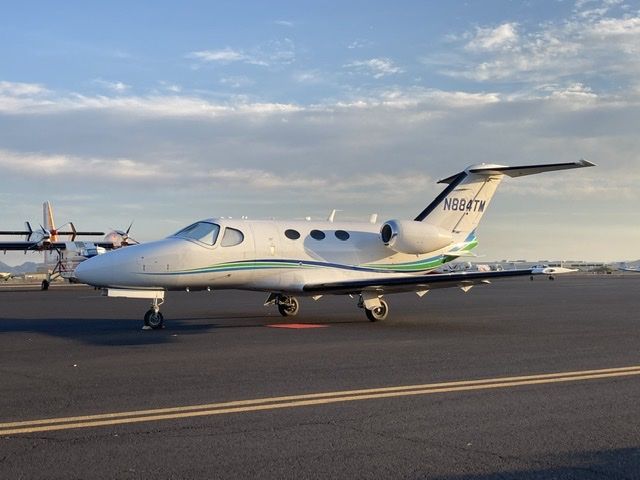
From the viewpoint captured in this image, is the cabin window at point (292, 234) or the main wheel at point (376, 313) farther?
the cabin window at point (292, 234)

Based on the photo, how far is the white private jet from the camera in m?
17.8

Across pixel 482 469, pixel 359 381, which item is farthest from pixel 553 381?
pixel 482 469

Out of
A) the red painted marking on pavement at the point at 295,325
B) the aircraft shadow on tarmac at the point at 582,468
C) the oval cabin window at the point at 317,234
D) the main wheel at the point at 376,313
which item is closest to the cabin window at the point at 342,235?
the oval cabin window at the point at 317,234

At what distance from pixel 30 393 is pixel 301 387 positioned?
10.7 feet

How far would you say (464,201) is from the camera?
23094mm

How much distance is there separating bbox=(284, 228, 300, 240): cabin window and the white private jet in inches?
1.7

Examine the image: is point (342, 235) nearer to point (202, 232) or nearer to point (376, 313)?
point (376, 313)

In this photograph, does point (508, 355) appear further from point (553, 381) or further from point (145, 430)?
point (145, 430)

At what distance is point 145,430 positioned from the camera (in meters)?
6.71

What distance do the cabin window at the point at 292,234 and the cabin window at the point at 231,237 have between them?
1465 millimetres

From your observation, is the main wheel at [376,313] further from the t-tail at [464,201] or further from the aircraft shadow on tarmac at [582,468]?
the aircraft shadow on tarmac at [582,468]

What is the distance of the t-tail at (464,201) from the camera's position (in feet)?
75.0

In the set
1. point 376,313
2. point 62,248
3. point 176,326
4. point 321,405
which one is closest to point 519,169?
point 376,313

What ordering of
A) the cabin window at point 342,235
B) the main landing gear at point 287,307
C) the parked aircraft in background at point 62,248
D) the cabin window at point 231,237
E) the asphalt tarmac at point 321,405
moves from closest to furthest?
1. the asphalt tarmac at point 321,405
2. the cabin window at point 231,237
3. the cabin window at point 342,235
4. the main landing gear at point 287,307
5. the parked aircraft in background at point 62,248
